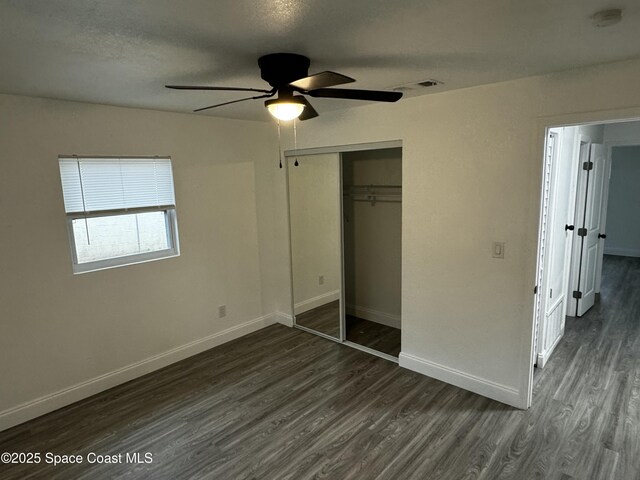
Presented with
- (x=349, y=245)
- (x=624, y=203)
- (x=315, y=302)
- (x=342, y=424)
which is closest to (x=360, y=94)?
(x=342, y=424)

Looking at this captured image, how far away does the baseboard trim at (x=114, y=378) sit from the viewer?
2.92 metres

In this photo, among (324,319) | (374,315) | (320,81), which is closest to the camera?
(320,81)

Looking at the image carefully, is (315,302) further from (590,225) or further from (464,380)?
(590,225)

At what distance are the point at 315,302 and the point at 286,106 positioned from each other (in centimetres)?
295

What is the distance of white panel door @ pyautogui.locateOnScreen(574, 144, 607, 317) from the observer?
171 inches

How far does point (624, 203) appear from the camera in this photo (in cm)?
751

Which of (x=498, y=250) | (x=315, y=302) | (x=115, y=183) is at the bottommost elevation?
(x=315, y=302)

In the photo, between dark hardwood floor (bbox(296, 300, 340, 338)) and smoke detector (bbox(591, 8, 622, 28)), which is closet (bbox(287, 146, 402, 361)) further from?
smoke detector (bbox(591, 8, 622, 28))

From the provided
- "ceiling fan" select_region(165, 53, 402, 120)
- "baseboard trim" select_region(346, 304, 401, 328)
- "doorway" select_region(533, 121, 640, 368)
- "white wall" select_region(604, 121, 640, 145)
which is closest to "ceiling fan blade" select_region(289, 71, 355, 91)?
"ceiling fan" select_region(165, 53, 402, 120)

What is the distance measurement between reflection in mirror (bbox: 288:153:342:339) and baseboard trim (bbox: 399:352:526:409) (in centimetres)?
101

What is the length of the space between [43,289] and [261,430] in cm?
201

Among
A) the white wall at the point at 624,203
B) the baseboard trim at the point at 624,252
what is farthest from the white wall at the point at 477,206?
the baseboard trim at the point at 624,252

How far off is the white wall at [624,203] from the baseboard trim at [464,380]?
21.8ft

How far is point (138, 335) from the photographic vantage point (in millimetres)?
3557
